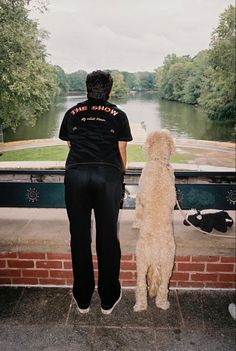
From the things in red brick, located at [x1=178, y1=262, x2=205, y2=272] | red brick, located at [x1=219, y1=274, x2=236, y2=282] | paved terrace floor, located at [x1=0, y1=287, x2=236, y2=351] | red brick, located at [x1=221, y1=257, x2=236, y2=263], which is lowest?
paved terrace floor, located at [x1=0, y1=287, x2=236, y2=351]

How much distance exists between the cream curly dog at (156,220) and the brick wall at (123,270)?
266mm

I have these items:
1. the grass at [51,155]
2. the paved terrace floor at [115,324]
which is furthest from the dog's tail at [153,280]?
the grass at [51,155]

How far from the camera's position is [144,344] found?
2.31 meters

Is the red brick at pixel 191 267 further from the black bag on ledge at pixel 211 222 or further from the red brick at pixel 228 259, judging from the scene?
the black bag on ledge at pixel 211 222

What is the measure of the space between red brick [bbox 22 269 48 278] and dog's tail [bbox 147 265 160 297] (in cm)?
98

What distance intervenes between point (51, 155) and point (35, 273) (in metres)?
12.9

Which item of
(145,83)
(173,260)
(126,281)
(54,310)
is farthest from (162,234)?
(145,83)

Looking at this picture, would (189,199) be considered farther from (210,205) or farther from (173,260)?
(173,260)

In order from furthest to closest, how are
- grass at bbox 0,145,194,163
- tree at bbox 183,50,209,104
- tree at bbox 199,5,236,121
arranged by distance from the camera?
tree at bbox 183,50,209,104 < tree at bbox 199,5,236,121 < grass at bbox 0,145,194,163

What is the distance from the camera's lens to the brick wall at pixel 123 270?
9.29ft

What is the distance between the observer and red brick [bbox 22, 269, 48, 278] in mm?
2914

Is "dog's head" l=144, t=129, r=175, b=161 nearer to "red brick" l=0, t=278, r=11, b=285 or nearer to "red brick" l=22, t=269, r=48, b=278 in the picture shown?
"red brick" l=22, t=269, r=48, b=278

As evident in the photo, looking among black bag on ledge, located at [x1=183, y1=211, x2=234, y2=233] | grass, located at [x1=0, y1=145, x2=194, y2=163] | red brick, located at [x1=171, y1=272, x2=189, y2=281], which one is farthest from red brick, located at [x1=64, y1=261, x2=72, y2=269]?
grass, located at [x1=0, y1=145, x2=194, y2=163]

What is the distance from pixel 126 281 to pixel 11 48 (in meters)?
15.5
